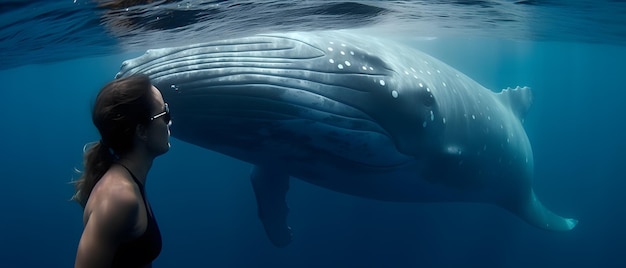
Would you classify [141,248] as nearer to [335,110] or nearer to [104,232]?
[104,232]

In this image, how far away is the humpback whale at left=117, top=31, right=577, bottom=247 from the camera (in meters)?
6.11

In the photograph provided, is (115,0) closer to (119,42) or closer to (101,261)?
(119,42)

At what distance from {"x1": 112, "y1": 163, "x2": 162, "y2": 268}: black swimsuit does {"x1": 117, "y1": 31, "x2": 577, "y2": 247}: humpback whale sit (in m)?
3.02

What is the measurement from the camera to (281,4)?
35.6ft

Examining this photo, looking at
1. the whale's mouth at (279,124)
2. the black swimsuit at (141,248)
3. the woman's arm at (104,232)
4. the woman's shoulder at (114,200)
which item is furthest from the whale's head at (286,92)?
the woman's arm at (104,232)

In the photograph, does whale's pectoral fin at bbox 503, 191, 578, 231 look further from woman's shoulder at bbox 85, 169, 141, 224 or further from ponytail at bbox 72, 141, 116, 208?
woman's shoulder at bbox 85, 169, 141, 224

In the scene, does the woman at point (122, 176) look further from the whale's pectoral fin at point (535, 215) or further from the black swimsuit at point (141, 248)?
the whale's pectoral fin at point (535, 215)

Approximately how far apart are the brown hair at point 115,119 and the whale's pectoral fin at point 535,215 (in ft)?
35.6

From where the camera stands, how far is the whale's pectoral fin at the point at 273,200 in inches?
399

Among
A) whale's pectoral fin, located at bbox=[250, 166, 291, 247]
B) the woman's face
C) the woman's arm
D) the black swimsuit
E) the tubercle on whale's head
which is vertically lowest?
whale's pectoral fin, located at bbox=[250, 166, 291, 247]

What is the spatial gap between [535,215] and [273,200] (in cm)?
655

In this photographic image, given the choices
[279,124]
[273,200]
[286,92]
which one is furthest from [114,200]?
[273,200]

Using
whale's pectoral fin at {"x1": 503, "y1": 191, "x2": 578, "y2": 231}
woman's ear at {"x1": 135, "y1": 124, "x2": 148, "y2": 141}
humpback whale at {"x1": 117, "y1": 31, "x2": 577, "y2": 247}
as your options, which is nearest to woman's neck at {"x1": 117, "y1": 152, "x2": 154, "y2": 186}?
woman's ear at {"x1": 135, "y1": 124, "x2": 148, "y2": 141}

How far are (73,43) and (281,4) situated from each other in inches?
334
